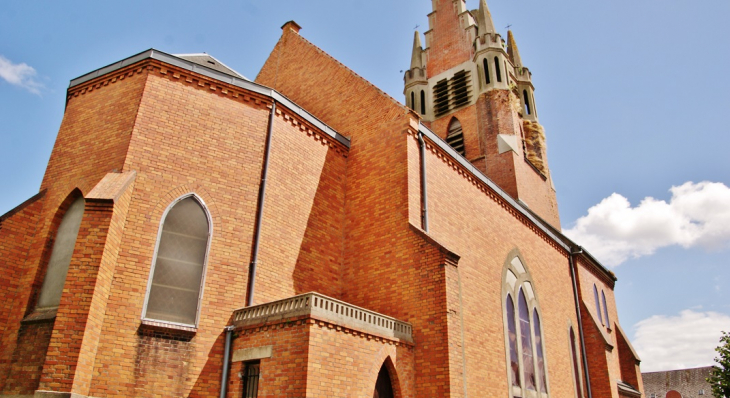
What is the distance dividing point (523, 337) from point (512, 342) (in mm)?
1192

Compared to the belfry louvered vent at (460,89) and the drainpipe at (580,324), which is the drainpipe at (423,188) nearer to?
the drainpipe at (580,324)

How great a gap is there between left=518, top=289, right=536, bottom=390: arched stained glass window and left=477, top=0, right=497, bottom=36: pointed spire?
18.7 metres

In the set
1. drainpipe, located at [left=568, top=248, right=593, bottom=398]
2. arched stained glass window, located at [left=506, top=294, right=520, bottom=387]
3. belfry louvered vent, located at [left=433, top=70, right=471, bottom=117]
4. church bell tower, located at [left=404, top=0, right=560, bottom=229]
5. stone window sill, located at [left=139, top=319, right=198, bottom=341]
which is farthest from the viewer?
belfry louvered vent, located at [left=433, top=70, right=471, bottom=117]

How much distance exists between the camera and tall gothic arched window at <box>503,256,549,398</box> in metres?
15.6

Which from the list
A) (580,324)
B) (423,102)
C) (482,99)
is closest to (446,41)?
(423,102)

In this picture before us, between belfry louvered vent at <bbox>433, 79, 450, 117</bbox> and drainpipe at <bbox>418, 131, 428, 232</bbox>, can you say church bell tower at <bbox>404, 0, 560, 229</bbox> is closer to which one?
belfry louvered vent at <bbox>433, 79, 450, 117</bbox>

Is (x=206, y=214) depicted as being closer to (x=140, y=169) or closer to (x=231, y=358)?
(x=140, y=169)

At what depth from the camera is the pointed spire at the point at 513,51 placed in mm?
33722

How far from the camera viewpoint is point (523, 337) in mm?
16906

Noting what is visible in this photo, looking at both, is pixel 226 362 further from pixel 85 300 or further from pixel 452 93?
pixel 452 93

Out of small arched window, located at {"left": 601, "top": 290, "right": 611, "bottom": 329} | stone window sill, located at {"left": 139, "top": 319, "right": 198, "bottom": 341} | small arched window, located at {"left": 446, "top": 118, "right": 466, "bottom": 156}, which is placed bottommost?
stone window sill, located at {"left": 139, "top": 319, "right": 198, "bottom": 341}

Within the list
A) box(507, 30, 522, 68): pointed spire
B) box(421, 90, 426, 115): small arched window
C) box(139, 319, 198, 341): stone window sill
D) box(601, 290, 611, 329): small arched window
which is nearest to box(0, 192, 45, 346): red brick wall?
box(139, 319, 198, 341): stone window sill

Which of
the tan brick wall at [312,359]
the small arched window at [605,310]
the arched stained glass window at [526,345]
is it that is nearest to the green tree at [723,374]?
the small arched window at [605,310]

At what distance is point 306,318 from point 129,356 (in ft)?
11.2
